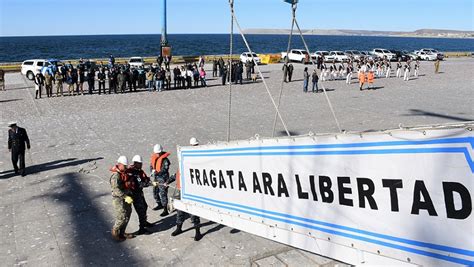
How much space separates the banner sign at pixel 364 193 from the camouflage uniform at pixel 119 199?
3.00 meters

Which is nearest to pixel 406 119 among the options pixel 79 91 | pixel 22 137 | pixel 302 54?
pixel 22 137

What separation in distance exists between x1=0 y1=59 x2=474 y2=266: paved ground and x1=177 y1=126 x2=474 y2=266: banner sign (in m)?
1.95

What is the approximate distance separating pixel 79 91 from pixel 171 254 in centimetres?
2108

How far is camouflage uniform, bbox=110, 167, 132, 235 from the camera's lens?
6.95 metres

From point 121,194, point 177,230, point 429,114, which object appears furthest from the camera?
point 429,114

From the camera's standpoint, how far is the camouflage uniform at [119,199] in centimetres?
695

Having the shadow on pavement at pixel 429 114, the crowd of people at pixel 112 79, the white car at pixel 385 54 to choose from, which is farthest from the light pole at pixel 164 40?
the white car at pixel 385 54

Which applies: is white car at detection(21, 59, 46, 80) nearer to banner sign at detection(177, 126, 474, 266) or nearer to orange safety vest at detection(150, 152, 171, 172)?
orange safety vest at detection(150, 152, 171, 172)

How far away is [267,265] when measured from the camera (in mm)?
5633

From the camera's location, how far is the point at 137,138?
14625 mm

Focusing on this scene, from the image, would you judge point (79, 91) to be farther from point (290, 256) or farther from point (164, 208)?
point (290, 256)

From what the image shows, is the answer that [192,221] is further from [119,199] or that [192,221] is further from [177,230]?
[119,199]

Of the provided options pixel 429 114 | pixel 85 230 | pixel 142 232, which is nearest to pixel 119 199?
pixel 142 232

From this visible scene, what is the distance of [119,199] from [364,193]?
4892 millimetres
